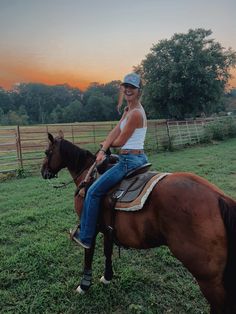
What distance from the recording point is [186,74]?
35719mm

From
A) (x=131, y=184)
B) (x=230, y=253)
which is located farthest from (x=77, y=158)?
(x=230, y=253)

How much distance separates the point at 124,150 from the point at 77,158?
0.98 meters

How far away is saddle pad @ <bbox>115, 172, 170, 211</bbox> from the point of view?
254cm

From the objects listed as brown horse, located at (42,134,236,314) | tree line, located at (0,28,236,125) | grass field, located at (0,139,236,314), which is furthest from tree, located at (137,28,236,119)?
brown horse, located at (42,134,236,314)

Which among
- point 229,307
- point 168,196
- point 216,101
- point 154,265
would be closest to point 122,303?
point 154,265

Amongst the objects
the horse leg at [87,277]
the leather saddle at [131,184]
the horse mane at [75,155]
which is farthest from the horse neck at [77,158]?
the horse leg at [87,277]

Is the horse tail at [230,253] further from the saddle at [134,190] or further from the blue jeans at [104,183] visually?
the blue jeans at [104,183]

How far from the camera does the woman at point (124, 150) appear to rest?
9.11ft

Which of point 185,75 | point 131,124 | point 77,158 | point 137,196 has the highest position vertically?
point 185,75

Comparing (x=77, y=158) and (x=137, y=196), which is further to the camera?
(x=77, y=158)

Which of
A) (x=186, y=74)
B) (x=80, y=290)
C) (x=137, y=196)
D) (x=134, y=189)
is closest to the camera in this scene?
(x=137, y=196)

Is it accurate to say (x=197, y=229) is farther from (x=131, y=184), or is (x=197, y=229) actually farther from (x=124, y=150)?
(x=124, y=150)

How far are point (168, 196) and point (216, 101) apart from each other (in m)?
38.8

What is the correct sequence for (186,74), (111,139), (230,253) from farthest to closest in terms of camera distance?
(186,74) < (111,139) < (230,253)
